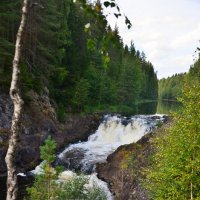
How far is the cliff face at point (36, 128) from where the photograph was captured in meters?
30.4

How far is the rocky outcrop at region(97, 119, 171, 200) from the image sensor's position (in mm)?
23684

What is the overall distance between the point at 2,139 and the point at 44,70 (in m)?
19.7

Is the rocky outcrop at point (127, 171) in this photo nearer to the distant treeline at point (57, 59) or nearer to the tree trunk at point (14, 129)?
the distant treeline at point (57, 59)

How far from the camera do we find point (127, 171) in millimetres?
26875

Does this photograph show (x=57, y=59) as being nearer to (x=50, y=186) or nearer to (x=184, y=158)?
(x=50, y=186)

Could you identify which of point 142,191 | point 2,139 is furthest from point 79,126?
point 142,191

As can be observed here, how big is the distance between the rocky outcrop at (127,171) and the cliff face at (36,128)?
6.65 m

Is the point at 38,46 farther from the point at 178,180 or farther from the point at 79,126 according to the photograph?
the point at 178,180

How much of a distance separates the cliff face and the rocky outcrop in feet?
21.8

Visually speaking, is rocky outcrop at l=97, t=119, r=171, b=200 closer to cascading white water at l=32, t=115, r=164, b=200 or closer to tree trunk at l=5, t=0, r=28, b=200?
cascading white water at l=32, t=115, r=164, b=200

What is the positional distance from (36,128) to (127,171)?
1255 cm

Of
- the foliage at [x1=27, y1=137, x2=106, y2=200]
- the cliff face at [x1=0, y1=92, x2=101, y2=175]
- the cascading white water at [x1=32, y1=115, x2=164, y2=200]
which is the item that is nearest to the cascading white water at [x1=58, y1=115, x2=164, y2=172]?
the cascading white water at [x1=32, y1=115, x2=164, y2=200]

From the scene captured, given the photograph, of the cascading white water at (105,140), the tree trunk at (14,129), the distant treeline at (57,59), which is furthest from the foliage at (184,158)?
the cascading white water at (105,140)

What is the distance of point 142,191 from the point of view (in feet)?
74.1
